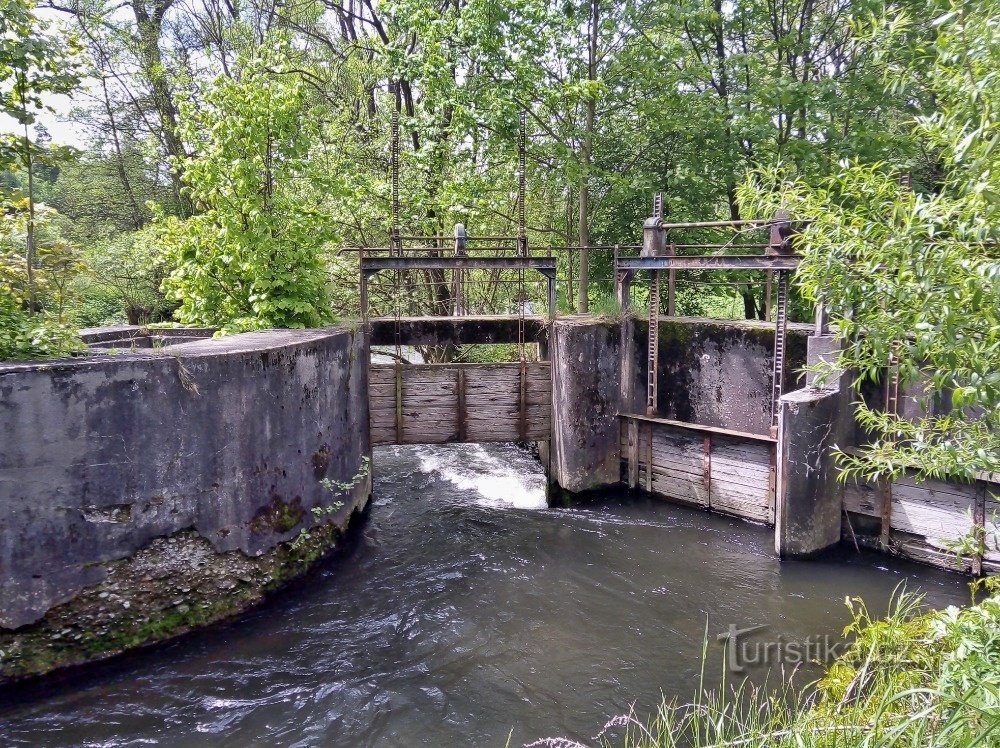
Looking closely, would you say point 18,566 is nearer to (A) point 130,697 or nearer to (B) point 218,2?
(A) point 130,697

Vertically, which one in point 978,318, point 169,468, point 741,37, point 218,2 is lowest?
point 169,468

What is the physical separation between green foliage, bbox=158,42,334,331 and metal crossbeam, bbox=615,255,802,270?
15.8 feet

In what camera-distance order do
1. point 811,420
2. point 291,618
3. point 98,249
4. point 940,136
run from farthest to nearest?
point 98,249 → point 811,420 → point 291,618 → point 940,136

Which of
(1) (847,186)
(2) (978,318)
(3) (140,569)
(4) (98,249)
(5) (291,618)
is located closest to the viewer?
(2) (978,318)

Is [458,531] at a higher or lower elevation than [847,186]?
lower

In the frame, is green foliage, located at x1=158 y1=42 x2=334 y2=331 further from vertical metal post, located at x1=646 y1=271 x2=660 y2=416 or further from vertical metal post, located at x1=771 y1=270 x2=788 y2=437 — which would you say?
vertical metal post, located at x1=771 y1=270 x2=788 y2=437

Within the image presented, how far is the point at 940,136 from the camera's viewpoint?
370 centimetres

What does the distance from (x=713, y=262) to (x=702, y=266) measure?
6.3 inches

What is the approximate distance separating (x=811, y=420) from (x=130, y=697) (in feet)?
25.2

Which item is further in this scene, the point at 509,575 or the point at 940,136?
the point at 509,575

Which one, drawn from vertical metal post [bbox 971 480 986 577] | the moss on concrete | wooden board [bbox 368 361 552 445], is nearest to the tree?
the moss on concrete

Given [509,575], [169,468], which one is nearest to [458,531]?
[509,575]

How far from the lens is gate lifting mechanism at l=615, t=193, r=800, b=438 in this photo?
372 inches

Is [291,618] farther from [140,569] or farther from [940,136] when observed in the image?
[940,136]
